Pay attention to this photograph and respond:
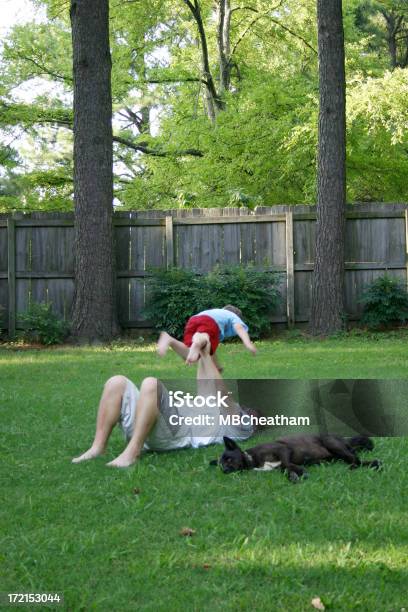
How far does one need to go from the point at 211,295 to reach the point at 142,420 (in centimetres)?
857

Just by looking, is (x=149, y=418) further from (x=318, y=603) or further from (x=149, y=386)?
(x=318, y=603)

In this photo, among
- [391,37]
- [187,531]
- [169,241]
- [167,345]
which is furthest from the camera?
[391,37]

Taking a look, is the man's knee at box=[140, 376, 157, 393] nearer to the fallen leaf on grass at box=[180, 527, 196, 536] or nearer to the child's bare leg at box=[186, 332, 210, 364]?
the child's bare leg at box=[186, 332, 210, 364]

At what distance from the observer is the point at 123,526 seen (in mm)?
4086

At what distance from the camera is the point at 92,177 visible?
46.2 ft

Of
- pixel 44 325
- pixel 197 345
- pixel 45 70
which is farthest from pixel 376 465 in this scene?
pixel 45 70

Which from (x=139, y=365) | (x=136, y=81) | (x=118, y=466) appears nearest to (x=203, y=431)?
(x=118, y=466)

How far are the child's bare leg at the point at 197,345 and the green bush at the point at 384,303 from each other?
8.72 metres

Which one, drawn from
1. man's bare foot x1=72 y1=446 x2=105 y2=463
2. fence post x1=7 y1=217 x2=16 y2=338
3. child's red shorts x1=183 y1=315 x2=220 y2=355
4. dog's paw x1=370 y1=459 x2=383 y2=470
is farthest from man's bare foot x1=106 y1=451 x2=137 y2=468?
fence post x1=7 y1=217 x2=16 y2=338

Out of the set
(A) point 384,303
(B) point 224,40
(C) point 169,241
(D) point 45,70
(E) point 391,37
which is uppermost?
(E) point 391,37

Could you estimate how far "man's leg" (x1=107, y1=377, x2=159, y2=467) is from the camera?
5453mm

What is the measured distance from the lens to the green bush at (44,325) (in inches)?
543

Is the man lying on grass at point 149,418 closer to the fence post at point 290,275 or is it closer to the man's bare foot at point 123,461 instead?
the man's bare foot at point 123,461

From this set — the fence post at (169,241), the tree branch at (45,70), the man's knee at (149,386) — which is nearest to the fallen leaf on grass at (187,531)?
the man's knee at (149,386)
